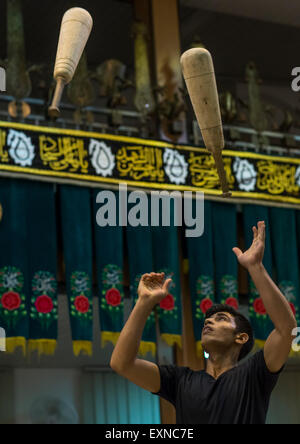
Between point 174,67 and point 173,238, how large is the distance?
1435 mm

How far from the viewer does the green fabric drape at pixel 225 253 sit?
23.5ft

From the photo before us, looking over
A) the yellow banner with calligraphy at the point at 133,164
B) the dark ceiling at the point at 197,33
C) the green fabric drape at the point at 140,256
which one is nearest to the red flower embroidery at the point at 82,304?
the green fabric drape at the point at 140,256

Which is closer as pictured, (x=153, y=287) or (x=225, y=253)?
(x=153, y=287)

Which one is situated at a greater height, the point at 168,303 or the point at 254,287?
the point at 254,287

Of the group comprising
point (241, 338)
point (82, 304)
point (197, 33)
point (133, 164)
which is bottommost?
point (241, 338)

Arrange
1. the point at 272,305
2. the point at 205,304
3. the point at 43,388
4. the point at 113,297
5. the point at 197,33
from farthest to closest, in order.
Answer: the point at 43,388 < the point at 197,33 < the point at 205,304 < the point at 113,297 < the point at 272,305

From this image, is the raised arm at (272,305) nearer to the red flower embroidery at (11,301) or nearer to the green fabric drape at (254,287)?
the red flower embroidery at (11,301)

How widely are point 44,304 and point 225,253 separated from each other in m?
1.49

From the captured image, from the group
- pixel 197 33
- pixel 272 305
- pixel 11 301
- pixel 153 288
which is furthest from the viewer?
pixel 197 33

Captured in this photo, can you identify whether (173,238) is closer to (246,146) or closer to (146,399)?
(246,146)

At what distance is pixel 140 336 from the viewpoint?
10.0 feet

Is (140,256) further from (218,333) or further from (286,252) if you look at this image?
(218,333)

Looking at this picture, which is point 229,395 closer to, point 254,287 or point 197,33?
point 254,287

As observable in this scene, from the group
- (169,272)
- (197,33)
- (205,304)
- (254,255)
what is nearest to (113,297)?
(169,272)
